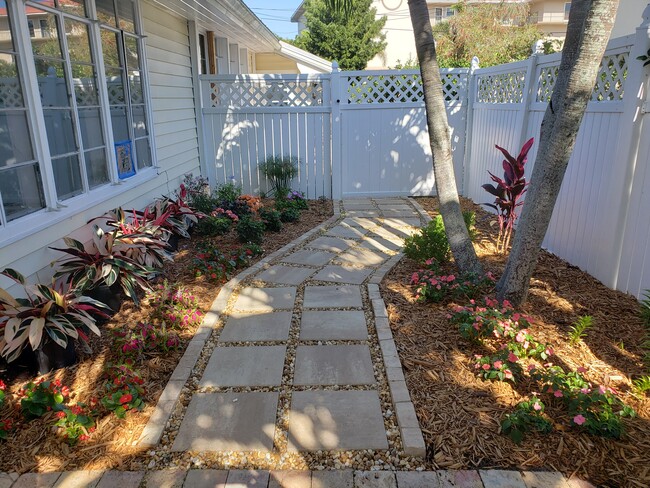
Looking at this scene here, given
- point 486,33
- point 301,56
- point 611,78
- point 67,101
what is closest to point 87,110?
point 67,101

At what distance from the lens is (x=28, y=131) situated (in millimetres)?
3285

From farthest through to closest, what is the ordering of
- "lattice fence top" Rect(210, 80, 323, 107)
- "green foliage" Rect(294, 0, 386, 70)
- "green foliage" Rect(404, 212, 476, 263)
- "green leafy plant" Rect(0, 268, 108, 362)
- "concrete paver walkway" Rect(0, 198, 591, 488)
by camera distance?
"green foliage" Rect(294, 0, 386, 70) < "lattice fence top" Rect(210, 80, 323, 107) < "green foliage" Rect(404, 212, 476, 263) < "green leafy plant" Rect(0, 268, 108, 362) < "concrete paver walkway" Rect(0, 198, 591, 488)

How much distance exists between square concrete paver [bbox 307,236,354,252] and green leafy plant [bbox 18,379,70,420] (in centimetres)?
321

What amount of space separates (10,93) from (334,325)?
2.77 meters

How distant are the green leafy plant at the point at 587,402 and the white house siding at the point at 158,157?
337cm

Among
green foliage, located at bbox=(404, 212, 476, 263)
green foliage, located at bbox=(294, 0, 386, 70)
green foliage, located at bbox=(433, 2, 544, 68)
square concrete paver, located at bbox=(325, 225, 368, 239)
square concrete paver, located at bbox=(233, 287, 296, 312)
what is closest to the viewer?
square concrete paver, located at bbox=(233, 287, 296, 312)

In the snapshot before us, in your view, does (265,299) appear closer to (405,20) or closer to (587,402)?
(587,402)

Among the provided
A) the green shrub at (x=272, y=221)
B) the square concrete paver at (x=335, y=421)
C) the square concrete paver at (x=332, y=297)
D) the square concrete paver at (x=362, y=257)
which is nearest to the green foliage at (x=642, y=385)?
the square concrete paver at (x=335, y=421)

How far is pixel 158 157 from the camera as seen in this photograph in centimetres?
578

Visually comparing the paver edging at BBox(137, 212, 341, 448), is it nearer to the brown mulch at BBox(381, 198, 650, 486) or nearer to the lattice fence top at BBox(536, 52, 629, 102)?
the brown mulch at BBox(381, 198, 650, 486)

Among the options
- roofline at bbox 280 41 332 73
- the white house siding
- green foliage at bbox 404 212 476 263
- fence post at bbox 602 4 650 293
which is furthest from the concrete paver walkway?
roofline at bbox 280 41 332 73

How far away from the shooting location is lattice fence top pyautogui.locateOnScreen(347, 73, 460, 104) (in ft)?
24.6

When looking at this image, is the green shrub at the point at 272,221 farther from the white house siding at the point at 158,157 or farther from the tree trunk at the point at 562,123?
the tree trunk at the point at 562,123

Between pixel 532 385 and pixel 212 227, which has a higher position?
pixel 212 227
